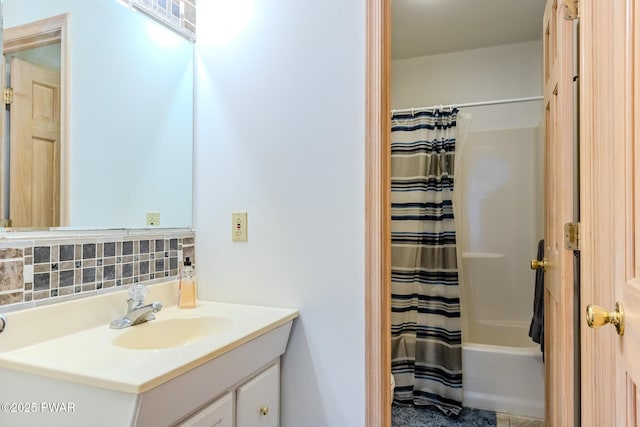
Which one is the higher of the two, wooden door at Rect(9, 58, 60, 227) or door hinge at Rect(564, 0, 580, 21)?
door hinge at Rect(564, 0, 580, 21)

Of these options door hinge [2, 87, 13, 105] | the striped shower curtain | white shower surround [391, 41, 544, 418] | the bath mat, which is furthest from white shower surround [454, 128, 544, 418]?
door hinge [2, 87, 13, 105]

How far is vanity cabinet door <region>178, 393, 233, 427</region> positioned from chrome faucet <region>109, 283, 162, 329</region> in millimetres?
385

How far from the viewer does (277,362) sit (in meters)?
1.31

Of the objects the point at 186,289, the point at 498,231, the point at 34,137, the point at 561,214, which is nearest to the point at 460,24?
the point at 498,231

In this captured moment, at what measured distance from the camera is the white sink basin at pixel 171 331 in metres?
1.14

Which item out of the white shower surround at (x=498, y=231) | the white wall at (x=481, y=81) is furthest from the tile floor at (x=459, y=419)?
the white wall at (x=481, y=81)

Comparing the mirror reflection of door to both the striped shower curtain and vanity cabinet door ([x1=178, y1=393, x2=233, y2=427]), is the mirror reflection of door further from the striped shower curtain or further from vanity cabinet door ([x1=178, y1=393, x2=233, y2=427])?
the striped shower curtain

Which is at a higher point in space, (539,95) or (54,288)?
(539,95)

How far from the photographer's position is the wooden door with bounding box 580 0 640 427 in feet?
2.07

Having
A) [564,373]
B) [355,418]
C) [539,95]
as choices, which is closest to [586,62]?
[564,373]

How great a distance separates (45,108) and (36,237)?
0.39 meters

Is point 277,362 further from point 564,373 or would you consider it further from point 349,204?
point 564,373

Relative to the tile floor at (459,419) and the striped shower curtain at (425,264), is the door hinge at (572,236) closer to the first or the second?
Result: the striped shower curtain at (425,264)

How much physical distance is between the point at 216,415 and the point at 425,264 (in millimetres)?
1724
